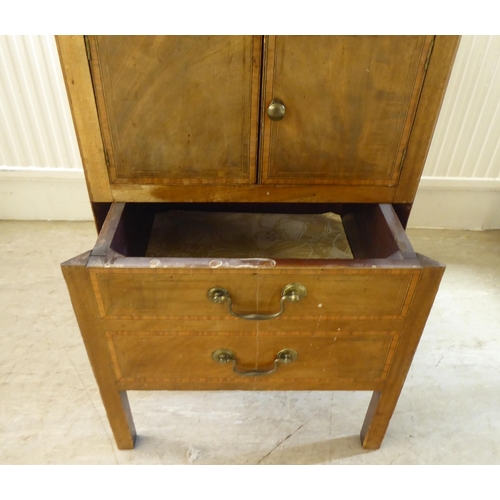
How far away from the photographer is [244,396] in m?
1.21

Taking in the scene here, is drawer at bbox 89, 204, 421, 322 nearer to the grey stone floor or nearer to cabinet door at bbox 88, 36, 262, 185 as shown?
cabinet door at bbox 88, 36, 262, 185

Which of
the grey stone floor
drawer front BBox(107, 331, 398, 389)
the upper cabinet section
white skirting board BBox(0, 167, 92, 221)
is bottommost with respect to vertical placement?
the grey stone floor

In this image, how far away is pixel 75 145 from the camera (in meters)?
1.54

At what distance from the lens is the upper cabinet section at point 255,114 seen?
0.70m

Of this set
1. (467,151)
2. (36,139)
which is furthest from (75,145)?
(467,151)

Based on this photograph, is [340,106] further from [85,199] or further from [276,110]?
[85,199]

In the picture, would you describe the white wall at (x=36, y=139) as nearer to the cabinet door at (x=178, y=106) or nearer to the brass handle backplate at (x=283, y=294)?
the cabinet door at (x=178, y=106)

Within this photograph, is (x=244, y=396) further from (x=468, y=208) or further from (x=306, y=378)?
(x=468, y=208)

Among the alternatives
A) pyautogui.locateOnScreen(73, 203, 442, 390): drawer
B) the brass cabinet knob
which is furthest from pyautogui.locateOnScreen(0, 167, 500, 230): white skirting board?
the brass cabinet knob

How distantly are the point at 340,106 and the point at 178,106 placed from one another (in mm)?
252

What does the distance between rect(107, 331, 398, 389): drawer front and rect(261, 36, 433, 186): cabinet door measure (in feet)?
0.91

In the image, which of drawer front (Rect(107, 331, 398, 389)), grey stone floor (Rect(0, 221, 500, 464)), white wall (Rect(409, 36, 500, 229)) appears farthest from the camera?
white wall (Rect(409, 36, 500, 229))

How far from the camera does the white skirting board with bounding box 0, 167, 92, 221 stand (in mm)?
1599

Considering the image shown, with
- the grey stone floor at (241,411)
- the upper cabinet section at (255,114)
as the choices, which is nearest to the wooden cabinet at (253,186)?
the upper cabinet section at (255,114)
